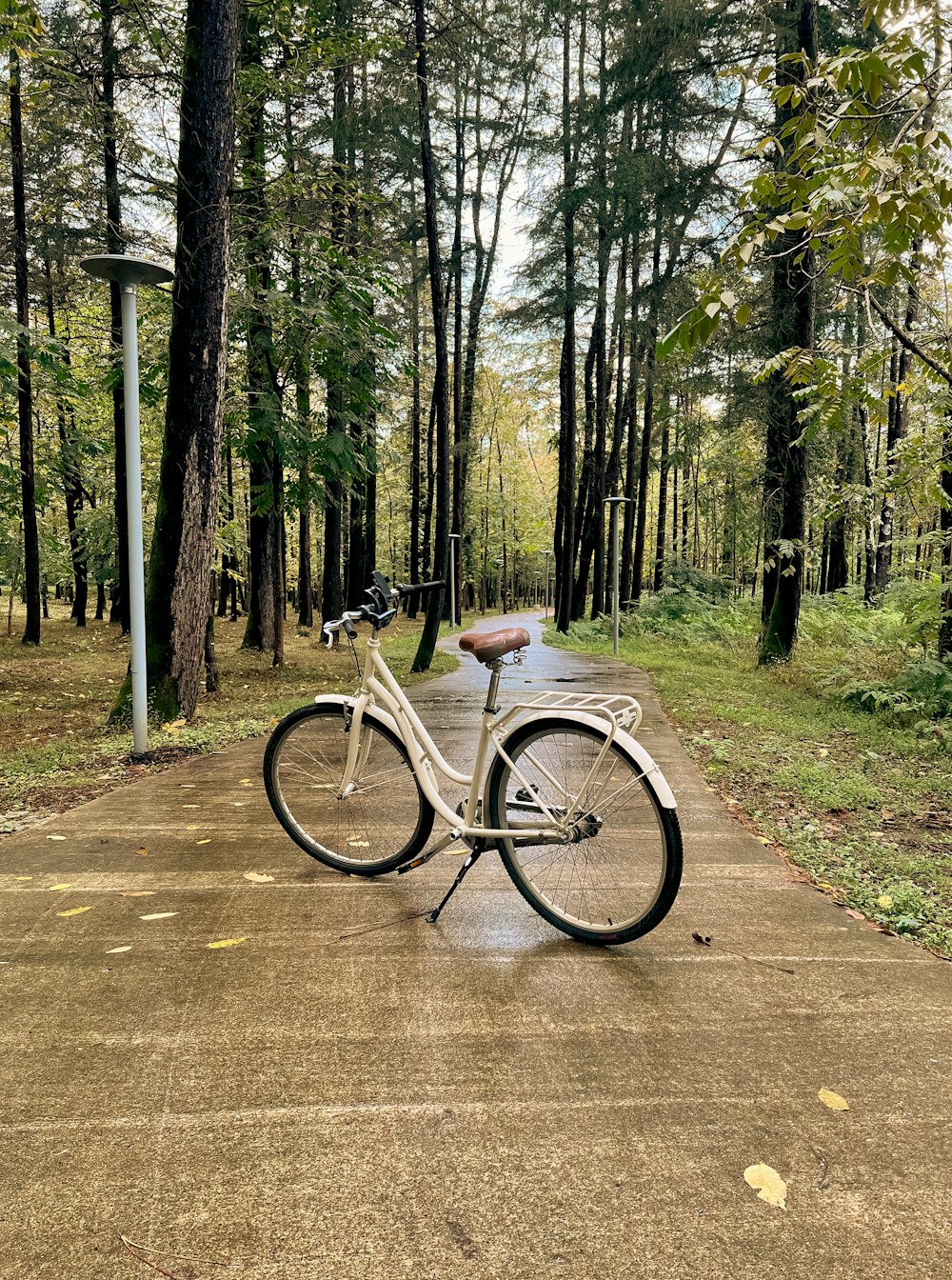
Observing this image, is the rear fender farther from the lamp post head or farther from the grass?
the lamp post head

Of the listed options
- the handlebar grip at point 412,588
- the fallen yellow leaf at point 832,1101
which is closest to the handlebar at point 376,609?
the handlebar grip at point 412,588

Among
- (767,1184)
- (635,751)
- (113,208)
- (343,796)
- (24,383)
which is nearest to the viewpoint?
(767,1184)

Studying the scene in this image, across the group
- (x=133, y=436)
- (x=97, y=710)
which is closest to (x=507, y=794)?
(x=133, y=436)

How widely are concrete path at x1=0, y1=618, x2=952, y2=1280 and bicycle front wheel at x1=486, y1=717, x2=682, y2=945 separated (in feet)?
0.44

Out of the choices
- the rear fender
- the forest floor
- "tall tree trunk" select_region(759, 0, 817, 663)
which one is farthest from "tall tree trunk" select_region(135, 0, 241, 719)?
"tall tree trunk" select_region(759, 0, 817, 663)

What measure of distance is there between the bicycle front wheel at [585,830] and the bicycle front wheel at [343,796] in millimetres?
501

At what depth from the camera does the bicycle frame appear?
9.21 feet

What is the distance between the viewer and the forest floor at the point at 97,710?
513 centimetres

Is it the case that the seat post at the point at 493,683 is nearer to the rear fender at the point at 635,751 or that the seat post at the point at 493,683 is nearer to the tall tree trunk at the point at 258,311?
the rear fender at the point at 635,751

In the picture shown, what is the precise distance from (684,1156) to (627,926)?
100 cm

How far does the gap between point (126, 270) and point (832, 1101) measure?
600 centimetres

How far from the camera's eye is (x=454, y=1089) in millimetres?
1946

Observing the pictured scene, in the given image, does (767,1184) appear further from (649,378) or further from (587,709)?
(649,378)

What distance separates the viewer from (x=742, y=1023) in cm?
227
